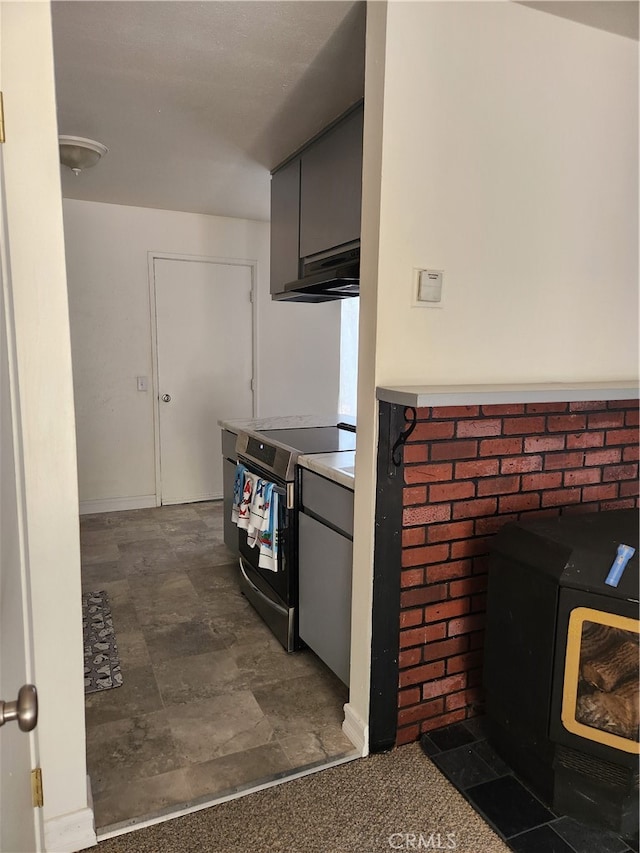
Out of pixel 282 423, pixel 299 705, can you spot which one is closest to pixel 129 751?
pixel 299 705

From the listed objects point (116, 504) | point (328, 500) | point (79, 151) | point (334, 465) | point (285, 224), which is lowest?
point (116, 504)

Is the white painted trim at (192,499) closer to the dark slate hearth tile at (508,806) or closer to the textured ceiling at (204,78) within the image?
the textured ceiling at (204,78)

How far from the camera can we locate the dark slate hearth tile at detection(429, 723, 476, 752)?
1912 millimetres

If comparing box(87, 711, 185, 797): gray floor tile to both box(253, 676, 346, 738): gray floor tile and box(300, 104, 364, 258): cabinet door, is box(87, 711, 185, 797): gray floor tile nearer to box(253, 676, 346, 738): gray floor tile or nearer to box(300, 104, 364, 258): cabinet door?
box(253, 676, 346, 738): gray floor tile

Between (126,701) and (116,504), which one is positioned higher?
(116,504)

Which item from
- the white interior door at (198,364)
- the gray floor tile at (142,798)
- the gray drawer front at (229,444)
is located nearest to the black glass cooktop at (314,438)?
the gray drawer front at (229,444)

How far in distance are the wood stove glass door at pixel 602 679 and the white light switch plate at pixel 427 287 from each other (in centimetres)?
98

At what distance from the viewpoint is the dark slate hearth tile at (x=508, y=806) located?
160 cm

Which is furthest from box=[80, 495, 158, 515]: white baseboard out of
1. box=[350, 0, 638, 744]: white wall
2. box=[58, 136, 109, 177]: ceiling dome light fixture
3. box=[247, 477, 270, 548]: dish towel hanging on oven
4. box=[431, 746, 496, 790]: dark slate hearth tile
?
box=[431, 746, 496, 790]: dark slate hearth tile

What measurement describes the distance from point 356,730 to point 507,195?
183 centimetres

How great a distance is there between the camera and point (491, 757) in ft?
6.09

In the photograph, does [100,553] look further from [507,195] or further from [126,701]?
[507,195]

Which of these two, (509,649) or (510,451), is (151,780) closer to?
(509,649)

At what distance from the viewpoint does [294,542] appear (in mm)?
2387
